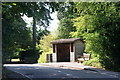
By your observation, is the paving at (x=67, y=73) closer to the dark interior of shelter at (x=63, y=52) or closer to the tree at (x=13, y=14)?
the tree at (x=13, y=14)

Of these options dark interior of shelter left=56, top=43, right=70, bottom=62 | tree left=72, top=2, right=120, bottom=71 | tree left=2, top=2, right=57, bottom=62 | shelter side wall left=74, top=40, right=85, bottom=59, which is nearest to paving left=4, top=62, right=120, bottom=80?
tree left=72, top=2, right=120, bottom=71

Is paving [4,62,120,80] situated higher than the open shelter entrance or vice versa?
the open shelter entrance

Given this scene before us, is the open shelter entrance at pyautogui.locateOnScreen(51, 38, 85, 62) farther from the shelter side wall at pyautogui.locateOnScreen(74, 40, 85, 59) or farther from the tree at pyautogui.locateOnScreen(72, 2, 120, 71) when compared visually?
the tree at pyautogui.locateOnScreen(72, 2, 120, 71)

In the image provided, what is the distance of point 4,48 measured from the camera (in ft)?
22.7

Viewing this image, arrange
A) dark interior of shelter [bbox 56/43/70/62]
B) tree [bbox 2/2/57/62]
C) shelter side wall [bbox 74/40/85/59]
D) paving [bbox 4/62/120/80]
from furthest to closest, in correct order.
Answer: dark interior of shelter [bbox 56/43/70/62], shelter side wall [bbox 74/40/85/59], paving [bbox 4/62/120/80], tree [bbox 2/2/57/62]

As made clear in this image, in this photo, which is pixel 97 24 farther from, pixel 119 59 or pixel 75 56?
pixel 75 56

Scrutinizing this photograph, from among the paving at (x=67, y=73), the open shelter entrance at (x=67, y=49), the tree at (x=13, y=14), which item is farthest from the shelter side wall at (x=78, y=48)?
the tree at (x=13, y=14)

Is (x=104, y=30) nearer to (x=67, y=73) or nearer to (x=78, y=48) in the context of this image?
(x=67, y=73)

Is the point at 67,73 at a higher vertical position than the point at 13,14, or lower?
lower

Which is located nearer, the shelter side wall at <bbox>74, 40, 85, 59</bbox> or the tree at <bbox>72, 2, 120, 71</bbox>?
the tree at <bbox>72, 2, 120, 71</bbox>

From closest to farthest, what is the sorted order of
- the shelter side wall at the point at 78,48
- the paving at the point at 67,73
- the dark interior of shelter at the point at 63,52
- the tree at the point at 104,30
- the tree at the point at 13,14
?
the tree at the point at 13,14, the paving at the point at 67,73, the tree at the point at 104,30, the shelter side wall at the point at 78,48, the dark interior of shelter at the point at 63,52

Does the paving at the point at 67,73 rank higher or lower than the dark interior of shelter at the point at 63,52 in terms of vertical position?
lower

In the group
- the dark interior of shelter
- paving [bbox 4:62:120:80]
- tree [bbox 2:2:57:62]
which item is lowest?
paving [bbox 4:62:120:80]

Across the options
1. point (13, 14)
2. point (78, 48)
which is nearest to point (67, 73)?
point (13, 14)
